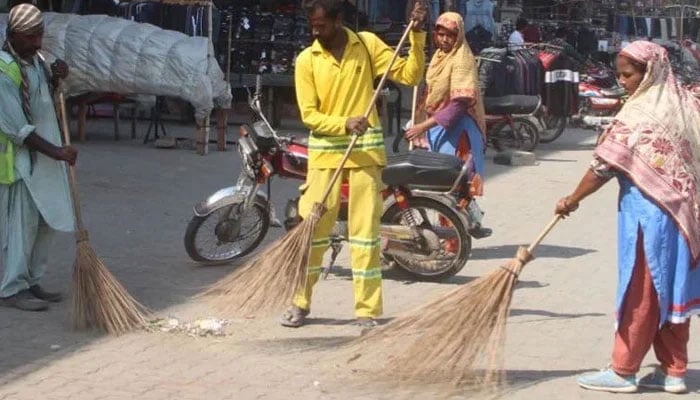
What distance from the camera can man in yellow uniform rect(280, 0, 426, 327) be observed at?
6047mm

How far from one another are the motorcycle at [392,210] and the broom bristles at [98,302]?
144cm

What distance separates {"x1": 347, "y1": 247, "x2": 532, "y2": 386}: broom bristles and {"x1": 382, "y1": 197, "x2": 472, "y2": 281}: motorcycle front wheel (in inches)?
86.7

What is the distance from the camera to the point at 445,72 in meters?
8.05

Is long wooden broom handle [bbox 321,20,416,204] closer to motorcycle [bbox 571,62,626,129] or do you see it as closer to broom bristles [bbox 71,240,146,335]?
broom bristles [bbox 71,240,146,335]

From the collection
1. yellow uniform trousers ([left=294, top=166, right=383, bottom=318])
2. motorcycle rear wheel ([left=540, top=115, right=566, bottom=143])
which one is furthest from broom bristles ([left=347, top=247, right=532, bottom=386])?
motorcycle rear wheel ([left=540, top=115, right=566, bottom=143])

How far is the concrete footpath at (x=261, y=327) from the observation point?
17.7ft

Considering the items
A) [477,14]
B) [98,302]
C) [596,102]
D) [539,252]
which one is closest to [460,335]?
[98,302]

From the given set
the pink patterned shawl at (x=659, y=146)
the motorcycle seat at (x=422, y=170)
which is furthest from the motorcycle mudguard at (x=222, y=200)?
the pink patterned shawl at (x=659, y=146)

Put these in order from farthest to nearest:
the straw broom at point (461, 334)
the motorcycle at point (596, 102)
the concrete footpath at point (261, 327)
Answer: the motorcycle at point (596, 102)
the concrete footpath at point (261, 327)
the straw broom at point (461, 334)

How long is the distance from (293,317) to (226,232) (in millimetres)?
1544

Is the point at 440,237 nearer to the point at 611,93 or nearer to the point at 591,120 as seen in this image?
the point at 591,120

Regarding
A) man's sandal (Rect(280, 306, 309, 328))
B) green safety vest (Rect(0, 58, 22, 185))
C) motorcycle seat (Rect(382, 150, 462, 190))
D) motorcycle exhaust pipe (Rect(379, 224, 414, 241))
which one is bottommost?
man's sandal (Rect(280, 306, 309, 328))

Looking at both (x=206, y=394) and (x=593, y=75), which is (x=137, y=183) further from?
(x=593, y=75)

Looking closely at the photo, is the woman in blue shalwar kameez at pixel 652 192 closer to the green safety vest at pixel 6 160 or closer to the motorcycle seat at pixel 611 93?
the green safety vest at pixel 6 160
